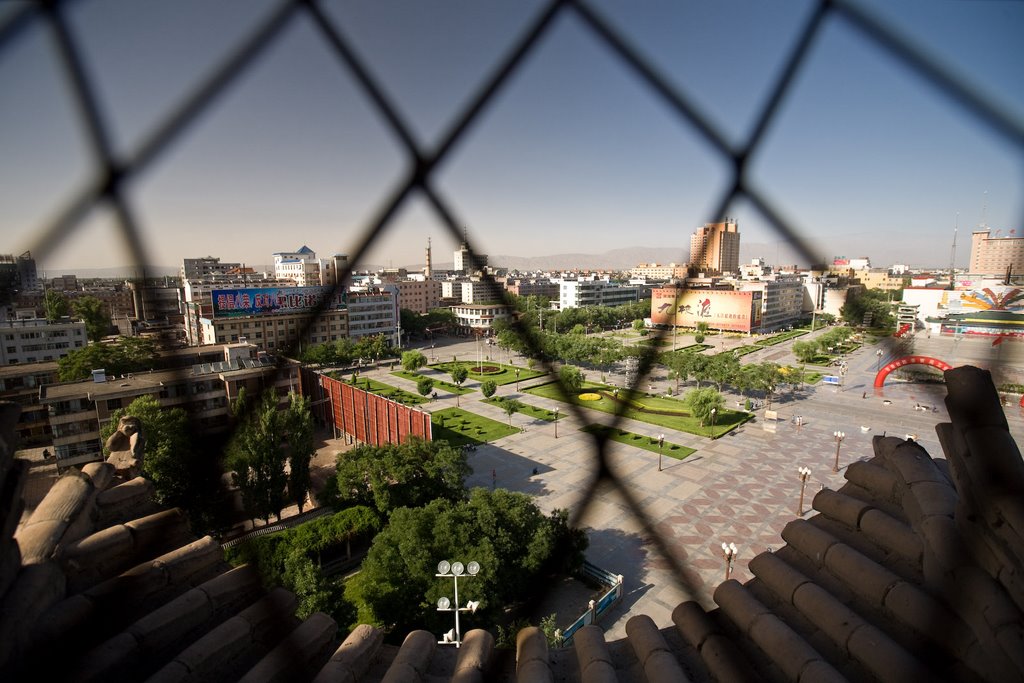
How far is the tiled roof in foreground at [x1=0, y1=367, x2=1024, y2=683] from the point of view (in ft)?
1.16

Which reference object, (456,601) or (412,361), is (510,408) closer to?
(412,361)

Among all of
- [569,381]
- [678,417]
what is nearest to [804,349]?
[678,417]

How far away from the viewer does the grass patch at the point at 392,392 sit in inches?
436

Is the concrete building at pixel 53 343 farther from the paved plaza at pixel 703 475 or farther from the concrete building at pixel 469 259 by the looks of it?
the concrete building at pixel 469 259

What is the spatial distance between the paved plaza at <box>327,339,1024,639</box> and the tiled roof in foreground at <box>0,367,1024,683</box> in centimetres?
219

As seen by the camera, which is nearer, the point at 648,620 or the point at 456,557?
the point at 648,620

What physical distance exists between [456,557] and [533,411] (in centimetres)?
638

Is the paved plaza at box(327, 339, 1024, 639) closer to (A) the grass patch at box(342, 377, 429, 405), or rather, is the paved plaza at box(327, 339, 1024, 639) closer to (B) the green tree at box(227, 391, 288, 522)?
(A) the grass patch at box(342, 377, 429, 405)

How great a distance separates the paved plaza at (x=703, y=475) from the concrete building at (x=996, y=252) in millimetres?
2587

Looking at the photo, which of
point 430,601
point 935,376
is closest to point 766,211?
point 935,376

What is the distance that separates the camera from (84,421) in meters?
6.65

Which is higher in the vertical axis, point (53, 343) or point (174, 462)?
point (174, 462)

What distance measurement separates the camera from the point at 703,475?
6.88 metres

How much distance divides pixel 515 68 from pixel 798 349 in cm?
1391
